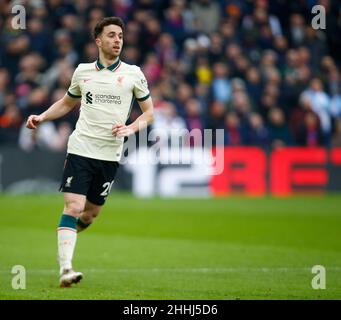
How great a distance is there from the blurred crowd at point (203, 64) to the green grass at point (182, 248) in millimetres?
2367

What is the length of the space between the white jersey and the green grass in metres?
1.36

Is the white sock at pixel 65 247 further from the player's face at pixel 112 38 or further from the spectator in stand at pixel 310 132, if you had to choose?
the spectator in stand at pixel 310 132

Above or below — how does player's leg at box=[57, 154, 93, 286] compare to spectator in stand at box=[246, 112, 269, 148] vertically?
below

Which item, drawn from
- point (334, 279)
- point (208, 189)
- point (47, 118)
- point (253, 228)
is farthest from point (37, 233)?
point (208, 189)

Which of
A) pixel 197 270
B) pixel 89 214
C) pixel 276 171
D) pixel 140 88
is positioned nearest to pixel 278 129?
pixel 276 171

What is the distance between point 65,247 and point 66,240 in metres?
0.08

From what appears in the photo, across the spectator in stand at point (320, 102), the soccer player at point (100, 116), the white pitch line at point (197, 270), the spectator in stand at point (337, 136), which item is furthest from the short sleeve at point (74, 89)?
the spectator in stand at point (320, 102)

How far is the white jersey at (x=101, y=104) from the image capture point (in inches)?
370

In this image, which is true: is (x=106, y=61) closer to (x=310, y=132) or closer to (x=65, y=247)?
(x=65, y=247)

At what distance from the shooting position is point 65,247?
905cm

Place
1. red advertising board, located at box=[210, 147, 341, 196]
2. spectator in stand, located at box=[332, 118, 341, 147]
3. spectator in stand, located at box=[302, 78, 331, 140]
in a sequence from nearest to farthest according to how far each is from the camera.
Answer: red advertising board, located at box=[210, 147, 341, 196], spectator in stand, located at box=[332, 118, 341, 147], spectator in stand, located at box=[302, 78, 331, 140]

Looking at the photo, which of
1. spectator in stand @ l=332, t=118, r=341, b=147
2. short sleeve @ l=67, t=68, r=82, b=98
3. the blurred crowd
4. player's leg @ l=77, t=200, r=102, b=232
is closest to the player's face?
short sleeve @ l=67, t=68, r=82, b=98

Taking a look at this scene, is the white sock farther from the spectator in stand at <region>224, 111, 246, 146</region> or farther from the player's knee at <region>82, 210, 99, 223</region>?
the spectator in stand at <region>224, 111, 246, 146</region>

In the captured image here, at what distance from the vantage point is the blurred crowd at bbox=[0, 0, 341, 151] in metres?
22.3
